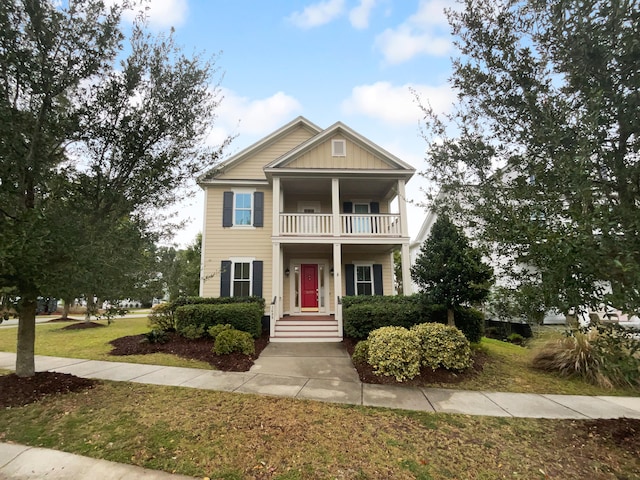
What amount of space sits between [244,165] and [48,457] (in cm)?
1196

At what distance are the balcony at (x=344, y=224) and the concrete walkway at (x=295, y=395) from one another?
202 inches

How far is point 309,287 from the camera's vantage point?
1358cm

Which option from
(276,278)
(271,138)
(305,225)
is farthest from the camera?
(271,138)

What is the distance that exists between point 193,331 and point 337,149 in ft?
28.2

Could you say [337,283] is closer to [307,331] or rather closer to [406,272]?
[307,331]

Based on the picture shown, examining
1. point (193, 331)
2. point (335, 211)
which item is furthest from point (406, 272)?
point (193, 331)

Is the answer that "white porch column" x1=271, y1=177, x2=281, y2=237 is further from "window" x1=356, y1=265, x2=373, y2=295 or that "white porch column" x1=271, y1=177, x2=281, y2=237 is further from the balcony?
"window" x1=356, y1=265, x2=373, y2=295

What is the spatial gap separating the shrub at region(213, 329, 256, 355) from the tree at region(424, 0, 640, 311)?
6321mm

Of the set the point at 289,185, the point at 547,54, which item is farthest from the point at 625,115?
the point at 289,185

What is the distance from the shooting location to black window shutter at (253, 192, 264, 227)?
516 inches

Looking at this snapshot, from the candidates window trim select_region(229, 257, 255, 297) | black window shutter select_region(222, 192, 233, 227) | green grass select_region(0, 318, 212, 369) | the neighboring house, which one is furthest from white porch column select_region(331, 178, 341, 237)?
green grass select_region(0, 318, 212, 369)

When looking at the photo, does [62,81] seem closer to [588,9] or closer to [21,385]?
[21,385]

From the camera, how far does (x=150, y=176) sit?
548 centimetres

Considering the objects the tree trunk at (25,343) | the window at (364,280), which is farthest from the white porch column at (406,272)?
the tree trunk at (25,343)
